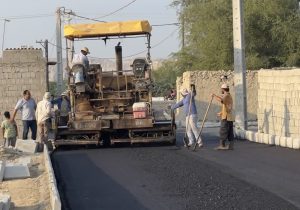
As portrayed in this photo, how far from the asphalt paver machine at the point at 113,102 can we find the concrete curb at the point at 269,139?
250 cm

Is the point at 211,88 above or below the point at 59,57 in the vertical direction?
below

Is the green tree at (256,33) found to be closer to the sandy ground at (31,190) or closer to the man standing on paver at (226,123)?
the man standing on paver at (226,123)

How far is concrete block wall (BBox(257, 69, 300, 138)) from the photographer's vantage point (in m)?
17.6

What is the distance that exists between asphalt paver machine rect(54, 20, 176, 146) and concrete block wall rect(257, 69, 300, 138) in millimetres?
3154

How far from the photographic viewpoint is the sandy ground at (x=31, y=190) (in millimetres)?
10008

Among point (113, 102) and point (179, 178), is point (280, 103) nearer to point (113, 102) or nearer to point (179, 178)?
point (113, 102)

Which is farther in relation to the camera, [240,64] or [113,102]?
[240,64]

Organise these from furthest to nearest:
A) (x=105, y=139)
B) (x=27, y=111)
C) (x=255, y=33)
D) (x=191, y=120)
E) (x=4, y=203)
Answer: (x=255, y=33) → (x=27, y=111) → (x=105, y=139) → (x=191, y=120) → (x=4, y=203)

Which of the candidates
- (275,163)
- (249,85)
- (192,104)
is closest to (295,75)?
(192,104)

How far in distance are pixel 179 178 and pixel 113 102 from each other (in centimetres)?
701

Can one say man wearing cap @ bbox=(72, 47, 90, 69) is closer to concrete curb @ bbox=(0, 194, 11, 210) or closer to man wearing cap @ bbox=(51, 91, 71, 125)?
man wearing cap @ bbox=(51, 91, 71, 125)

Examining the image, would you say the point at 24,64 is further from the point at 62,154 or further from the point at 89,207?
the point at 89,207

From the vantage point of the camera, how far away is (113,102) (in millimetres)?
18219

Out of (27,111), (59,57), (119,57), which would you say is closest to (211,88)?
(119,57)
